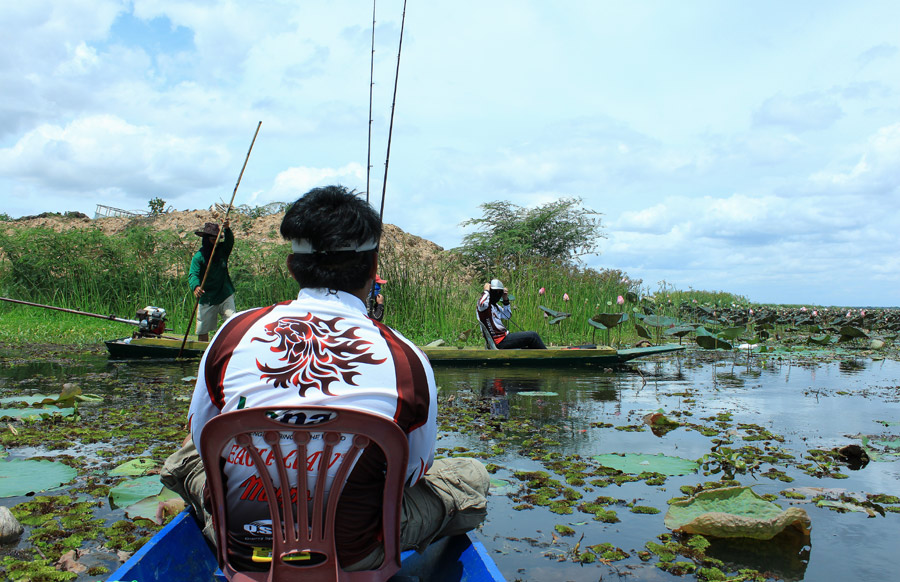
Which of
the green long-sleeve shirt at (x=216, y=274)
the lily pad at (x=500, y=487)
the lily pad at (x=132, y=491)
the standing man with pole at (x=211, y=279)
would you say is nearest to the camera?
the lily pad at (x=132, y=491)

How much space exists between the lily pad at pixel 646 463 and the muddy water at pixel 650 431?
0.33 ft

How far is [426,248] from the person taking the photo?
2031 cm

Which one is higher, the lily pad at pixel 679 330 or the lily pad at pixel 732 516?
the lily pad at pixel 679 330

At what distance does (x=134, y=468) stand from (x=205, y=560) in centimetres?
163

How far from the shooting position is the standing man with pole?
7.66 meters

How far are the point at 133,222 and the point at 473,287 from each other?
41.7ft

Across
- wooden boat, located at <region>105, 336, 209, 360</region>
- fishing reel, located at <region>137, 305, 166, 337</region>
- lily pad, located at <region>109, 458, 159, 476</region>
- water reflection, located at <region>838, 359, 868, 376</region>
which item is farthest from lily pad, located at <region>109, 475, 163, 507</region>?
water reflection, located at <region>838, 359, 868, 376</region>

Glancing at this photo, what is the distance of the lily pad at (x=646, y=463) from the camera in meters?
3.75

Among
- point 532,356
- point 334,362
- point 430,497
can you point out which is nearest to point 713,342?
point 532,356

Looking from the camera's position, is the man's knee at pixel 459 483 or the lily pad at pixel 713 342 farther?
the lily pad at pixel 713 342

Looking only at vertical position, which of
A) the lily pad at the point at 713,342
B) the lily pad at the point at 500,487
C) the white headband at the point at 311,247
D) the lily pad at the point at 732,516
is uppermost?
the white headband at the point at 311,247

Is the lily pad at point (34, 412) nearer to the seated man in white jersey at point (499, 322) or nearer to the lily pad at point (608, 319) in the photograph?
the seated man in white jersey at point (499, 322)

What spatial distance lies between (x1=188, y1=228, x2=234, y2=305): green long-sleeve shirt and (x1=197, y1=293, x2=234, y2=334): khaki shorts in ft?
0.21

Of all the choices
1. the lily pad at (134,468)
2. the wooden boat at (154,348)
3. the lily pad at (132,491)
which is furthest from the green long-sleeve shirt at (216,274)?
→ the lily pad at (132,491)
